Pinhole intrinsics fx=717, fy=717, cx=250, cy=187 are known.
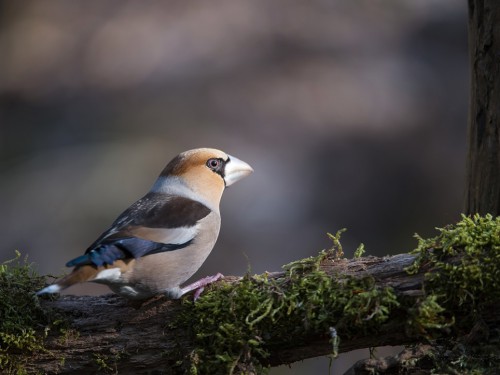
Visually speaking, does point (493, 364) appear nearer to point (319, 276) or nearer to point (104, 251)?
point (319, 276)

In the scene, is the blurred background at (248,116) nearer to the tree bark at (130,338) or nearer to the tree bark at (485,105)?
the tree bark at (485,105)

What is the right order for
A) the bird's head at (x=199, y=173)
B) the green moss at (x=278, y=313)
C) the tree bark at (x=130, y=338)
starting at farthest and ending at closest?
the bird's head at (x=199, y=173) → the tree bark at (x=130, y=338) → the green moss at (x=278, y=313)

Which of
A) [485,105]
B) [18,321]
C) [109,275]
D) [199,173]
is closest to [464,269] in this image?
[485,105]

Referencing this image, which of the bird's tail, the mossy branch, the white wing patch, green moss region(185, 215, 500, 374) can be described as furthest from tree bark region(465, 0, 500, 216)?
the bird's tail

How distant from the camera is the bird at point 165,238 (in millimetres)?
3752

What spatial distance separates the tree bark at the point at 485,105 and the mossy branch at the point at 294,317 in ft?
2.06

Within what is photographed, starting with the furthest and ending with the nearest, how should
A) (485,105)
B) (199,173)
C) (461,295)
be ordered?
1. (199,173)
2. (485,105)
3. (461,295)

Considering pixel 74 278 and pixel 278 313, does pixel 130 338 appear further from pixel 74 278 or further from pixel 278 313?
pixel 278 313

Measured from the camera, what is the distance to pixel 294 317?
354 centimetres

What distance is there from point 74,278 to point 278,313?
3.36ft

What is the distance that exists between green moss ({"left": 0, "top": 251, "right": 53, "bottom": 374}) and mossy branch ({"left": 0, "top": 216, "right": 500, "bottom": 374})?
0.5 inches

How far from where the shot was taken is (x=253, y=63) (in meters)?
12.2

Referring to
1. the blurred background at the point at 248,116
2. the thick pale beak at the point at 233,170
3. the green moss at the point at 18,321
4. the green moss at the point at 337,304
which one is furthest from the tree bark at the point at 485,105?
the blurred background at the point at 248,116

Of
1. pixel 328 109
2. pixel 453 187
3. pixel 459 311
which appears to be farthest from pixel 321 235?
pixel 459 311
